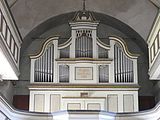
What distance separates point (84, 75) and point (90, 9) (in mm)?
3766

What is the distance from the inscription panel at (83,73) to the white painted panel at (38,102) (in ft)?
5.48

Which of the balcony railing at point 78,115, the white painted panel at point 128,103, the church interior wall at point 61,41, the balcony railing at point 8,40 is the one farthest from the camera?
the church interior wall at point 61,41

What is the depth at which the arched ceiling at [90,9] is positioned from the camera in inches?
782

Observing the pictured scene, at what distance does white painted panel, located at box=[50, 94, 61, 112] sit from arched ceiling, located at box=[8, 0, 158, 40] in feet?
12.1

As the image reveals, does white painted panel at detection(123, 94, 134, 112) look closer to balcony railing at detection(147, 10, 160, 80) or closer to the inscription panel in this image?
the inscription panel

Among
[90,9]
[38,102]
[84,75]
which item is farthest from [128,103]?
[90,9]

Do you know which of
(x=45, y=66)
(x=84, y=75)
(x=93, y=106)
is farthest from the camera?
(x=45, y=66)

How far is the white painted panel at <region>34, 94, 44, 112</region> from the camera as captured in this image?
1778cm

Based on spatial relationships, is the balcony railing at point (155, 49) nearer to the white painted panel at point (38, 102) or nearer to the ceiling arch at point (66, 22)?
the ceiling arch at point (66, 22)

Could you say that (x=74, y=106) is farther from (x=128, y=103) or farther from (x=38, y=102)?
(x=128, y=103)

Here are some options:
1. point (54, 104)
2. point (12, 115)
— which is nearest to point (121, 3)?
point (54, 104)

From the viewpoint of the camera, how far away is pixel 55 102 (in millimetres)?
17859

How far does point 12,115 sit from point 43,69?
3.34 m

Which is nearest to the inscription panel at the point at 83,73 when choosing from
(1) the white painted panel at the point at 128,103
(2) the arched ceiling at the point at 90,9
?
(1) the white painted panel at the point at 128,103
